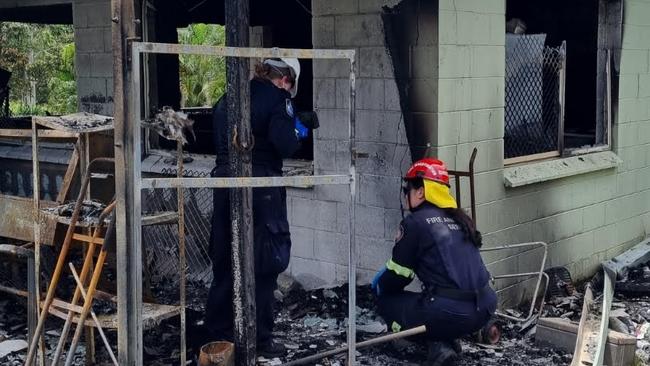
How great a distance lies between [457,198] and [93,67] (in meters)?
3.96

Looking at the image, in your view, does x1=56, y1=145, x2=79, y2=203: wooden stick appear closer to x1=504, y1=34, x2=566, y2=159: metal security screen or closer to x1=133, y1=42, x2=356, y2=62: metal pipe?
x1=133, y1=42, x2=356, y2=62: metal pipe

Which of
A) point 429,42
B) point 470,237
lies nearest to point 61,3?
point 429,42

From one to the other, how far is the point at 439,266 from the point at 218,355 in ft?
4.87

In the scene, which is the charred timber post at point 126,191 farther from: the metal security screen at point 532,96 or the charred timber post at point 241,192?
the metal security screen at point 532,96

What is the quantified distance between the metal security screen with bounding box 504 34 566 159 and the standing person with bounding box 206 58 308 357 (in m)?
2.49

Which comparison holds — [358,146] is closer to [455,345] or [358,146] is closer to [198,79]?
[455,345]

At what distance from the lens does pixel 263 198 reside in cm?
501

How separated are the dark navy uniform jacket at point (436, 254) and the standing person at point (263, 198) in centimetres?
75

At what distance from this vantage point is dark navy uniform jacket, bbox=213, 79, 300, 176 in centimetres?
486

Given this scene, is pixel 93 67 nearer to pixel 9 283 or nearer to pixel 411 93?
pixel 9 283

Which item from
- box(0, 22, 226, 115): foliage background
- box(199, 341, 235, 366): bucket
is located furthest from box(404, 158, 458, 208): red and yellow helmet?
box(0, 22, 226, 115): foliage background

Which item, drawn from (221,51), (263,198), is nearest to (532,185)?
(263,198)

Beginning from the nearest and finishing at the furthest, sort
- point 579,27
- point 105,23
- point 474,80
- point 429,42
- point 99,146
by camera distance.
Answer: point 99,146 → point 429,42 → point 474,80 → point 105,23 → point 579,27

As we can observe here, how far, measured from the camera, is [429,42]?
18.8 ft
